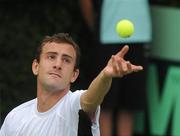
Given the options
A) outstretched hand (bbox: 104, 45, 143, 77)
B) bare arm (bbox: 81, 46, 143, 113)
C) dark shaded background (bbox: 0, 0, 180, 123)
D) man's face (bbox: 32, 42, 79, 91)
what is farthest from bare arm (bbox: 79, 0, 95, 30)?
outstretched hand (bbox: 104, 45, 143, 77)

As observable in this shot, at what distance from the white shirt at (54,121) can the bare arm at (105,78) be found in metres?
0.11

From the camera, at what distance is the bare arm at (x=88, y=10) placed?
755cm

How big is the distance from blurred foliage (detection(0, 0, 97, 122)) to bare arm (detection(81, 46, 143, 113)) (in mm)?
3768

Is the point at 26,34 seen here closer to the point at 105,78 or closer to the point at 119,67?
the point at 105,78

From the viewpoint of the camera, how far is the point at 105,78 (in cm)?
424

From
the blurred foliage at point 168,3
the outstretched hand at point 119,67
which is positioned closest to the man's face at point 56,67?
the outstretched hand at point 119,67

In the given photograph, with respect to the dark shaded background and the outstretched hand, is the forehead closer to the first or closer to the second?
the outstretched hand

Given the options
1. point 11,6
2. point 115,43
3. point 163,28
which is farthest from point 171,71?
point 11,6

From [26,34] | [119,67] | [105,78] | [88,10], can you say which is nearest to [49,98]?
[105,78]

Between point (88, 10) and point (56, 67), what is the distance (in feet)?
9.95

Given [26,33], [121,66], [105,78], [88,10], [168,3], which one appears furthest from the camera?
[26,33]

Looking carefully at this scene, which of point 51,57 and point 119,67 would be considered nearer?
point 119,67

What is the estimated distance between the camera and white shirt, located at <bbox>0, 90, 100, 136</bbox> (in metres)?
4.56

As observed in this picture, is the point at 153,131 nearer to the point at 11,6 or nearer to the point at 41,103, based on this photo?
the point at 11,6
